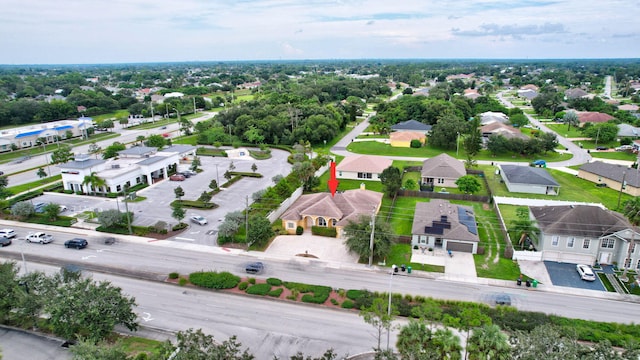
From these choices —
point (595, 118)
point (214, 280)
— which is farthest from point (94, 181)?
point (595, 118)

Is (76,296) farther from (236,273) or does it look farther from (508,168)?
(508,168)

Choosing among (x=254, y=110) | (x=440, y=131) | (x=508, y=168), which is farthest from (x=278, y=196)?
(x=254, y=110)

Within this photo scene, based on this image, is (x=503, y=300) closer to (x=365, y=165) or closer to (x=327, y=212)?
(x=327, y=212)

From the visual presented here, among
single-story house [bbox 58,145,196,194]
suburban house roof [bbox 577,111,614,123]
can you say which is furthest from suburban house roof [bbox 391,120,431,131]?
single-story house [bbox 58,145,196,194]

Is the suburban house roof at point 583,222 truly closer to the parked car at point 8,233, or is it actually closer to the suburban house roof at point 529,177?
the suburban house roof at point 529,177

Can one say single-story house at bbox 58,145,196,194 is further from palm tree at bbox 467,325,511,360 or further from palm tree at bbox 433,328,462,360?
palm tree at bbox 467,325,511,360
